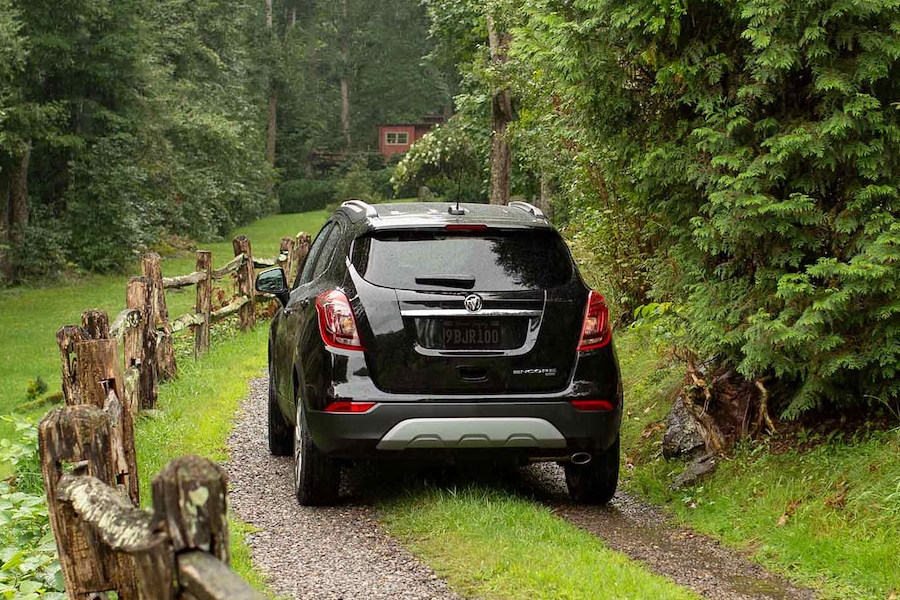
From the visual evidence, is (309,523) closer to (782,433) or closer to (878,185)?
(782,433)

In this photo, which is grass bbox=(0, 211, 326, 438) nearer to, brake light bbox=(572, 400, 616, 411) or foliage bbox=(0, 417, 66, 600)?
foliage bbox=(0, 417, 66, 600)

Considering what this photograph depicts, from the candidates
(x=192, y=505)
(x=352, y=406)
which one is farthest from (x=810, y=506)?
(x=192, y=505)

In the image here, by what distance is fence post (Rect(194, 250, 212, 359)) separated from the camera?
15133 mm

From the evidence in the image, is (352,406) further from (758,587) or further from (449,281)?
(758,587)

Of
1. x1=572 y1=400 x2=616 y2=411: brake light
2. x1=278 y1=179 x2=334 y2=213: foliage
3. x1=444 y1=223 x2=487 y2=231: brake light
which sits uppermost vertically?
x1=444 y1=223 x2=487 y2=231: brake light

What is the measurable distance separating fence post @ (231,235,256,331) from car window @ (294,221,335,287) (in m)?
8.11

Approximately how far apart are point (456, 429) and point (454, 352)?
1.50 feet

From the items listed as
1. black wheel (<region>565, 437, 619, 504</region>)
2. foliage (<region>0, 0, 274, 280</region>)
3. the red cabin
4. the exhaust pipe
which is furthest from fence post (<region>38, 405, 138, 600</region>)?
the red cabin

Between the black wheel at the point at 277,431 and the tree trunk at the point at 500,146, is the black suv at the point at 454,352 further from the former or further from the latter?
the tree trunk at the point at 500,146

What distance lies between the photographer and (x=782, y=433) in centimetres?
789

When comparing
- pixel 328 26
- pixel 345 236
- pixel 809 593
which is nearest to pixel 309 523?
pixel 345 236

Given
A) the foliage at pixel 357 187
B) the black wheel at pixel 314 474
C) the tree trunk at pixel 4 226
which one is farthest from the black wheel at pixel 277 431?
the foliage at pixel 357 187

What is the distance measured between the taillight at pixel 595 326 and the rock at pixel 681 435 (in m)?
1.65

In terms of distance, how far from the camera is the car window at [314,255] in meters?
8.84
